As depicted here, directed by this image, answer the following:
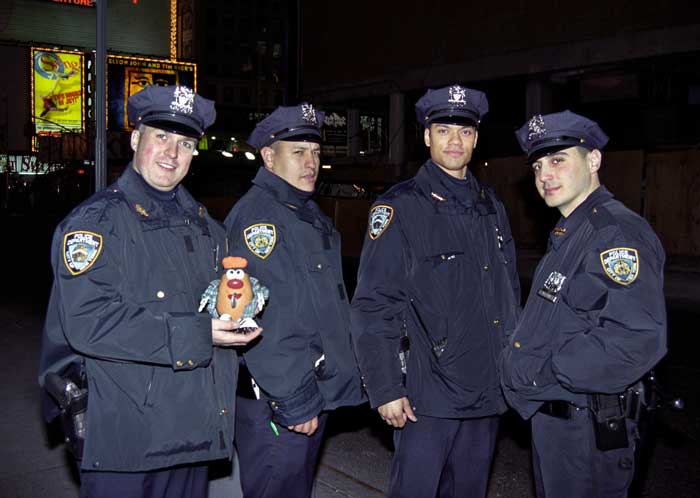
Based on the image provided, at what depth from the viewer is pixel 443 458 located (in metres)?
3.51

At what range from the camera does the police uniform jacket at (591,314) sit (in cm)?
287

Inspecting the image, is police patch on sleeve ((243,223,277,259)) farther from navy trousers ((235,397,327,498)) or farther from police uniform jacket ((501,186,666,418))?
police uniform jacket ((501,186,666,418))

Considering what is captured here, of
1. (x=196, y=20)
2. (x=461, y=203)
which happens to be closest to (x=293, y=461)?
(x=461, y=203)

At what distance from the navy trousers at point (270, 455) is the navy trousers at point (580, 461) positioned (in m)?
1.11

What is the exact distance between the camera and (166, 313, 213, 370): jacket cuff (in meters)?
2.79

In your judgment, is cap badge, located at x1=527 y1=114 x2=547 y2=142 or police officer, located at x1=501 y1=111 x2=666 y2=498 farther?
cap badge, located at x1=527 y1=114 x2=547 y2=142

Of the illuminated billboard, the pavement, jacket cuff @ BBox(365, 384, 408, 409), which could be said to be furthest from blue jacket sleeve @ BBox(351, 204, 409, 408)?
the illuminated billboard

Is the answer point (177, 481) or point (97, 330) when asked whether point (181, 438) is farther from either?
point (97, 330)

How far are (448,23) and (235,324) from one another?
24934mm

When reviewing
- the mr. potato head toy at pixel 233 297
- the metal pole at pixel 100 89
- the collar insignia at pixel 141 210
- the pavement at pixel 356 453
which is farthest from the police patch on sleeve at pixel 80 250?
the metal pole at pixel 100 89

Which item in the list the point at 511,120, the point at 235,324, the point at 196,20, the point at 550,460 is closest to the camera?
the point at 235,324

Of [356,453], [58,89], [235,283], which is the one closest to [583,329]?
[235,283]

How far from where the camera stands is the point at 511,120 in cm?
3844

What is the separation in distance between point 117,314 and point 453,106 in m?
1.93
